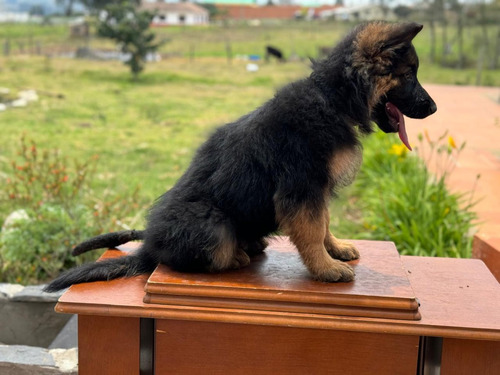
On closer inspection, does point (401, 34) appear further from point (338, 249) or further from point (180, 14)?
point (180, 14)

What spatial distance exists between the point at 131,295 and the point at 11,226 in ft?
8.73

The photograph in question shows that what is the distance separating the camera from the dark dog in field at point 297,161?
104 inches

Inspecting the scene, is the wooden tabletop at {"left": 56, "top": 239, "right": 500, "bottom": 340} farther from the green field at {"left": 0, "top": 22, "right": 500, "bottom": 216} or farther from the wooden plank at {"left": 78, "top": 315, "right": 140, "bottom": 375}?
the green field at {"left": 0, "top": 22, "right": 500, "bottom": 216}

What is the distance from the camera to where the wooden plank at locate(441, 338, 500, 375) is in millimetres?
2611

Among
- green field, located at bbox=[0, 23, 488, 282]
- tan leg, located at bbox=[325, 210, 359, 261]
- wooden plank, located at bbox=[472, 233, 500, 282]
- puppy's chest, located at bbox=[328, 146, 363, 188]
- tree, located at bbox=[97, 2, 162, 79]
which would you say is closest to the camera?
puppy's chest, located at bbox=[328, 146, 363, 188]

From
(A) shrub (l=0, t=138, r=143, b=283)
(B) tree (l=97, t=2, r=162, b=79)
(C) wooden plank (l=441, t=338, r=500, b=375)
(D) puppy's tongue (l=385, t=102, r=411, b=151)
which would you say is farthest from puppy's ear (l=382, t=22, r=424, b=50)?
(B) tree (l=97, t=2, r=162, b=79)

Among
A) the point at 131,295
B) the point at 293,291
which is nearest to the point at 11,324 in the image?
the point at 131,295

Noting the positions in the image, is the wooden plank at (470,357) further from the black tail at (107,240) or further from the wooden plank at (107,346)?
the black tail at (107,240)

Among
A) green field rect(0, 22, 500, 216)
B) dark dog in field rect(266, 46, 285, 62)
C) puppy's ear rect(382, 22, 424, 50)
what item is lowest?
green field rect(0, 22, 500, 216)

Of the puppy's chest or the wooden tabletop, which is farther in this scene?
the puppy's chest

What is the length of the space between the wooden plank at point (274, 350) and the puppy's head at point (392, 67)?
2.83ft

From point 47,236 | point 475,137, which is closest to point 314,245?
point 47,236

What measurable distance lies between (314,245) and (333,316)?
309 millimetres

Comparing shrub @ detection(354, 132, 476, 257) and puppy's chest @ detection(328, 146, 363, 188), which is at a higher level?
puppy's chest @ detection(328, 146, 363, 188)
